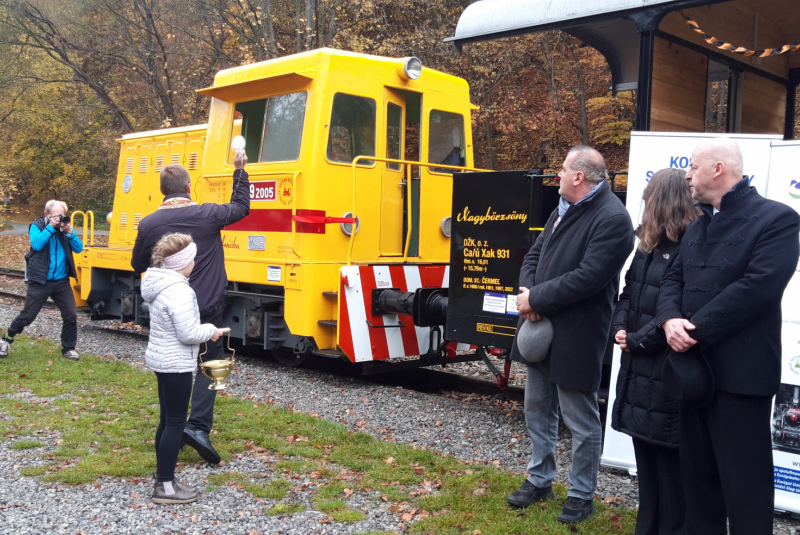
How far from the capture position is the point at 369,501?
4316 mm

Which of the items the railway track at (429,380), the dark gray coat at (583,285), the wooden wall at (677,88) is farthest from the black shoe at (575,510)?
the railway track at (429,380)

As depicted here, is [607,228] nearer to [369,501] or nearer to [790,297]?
[790,297]

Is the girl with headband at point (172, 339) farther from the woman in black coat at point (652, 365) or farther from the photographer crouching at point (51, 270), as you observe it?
the photographer crouching at point (51, 270)

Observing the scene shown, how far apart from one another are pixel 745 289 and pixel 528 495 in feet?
6.19

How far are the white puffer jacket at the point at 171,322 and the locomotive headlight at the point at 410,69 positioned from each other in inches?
181

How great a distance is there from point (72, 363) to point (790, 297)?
7.25 meters

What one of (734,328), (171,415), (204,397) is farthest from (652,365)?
(204,397)

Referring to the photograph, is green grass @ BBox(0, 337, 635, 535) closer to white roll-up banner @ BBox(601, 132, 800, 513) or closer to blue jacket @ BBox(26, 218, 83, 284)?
white roll-up banner @ BBox(601, 132, 800, 513)

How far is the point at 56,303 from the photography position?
852 cm

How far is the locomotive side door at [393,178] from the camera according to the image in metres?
8.02

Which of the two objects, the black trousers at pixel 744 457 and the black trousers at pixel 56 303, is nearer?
the black trousers at pixel 744 457

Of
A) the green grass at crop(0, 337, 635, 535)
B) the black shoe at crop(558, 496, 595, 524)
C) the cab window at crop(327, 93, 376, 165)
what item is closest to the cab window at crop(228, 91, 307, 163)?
the cab window at crop(327, 93, 376, 165)

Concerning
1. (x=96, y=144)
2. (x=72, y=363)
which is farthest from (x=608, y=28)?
(x=96, y=144)

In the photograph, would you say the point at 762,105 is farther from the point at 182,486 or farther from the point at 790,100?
the point at 182,486
